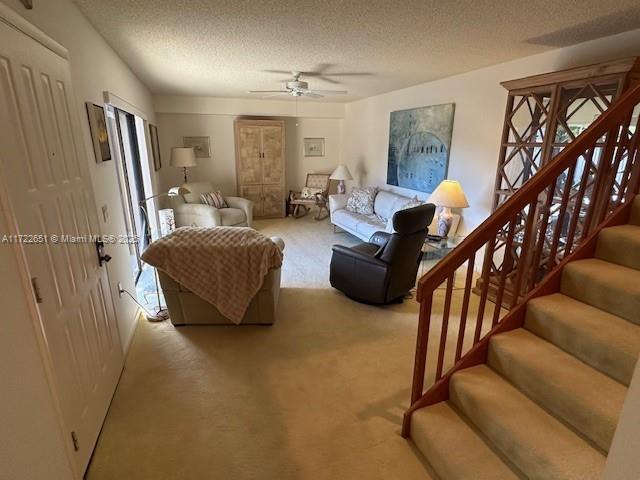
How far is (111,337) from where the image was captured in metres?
2.14

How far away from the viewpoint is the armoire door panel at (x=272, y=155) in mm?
6551

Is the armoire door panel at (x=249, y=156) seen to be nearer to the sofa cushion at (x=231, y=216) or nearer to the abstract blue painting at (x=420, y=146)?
the sofa cushion at (x=231, y=216)

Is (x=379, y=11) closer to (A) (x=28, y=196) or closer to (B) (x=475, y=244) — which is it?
(B) (x=475, y=244)

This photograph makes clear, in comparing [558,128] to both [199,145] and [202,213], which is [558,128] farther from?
[199,145]

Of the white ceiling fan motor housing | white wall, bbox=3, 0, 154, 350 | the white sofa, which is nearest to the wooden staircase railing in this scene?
white wall, bbox=3, 0, 154, 350

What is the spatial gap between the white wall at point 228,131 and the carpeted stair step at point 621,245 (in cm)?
596

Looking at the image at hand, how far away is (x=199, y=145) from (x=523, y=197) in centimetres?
607

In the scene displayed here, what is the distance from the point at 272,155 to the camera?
263 inches

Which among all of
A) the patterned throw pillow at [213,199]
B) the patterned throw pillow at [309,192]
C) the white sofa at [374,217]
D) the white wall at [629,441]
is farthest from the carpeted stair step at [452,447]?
the patterned throw pillow at [309,192]

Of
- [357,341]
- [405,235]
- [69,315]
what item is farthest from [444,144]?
[69,315]

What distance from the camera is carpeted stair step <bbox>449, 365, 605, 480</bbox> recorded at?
4.17 ft

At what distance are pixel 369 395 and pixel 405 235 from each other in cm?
136

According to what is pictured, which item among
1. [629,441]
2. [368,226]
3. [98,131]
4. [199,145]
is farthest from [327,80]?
[629,441]

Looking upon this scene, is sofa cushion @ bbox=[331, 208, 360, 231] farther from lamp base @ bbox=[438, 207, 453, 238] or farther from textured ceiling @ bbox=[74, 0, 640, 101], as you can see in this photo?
textured ceiling @ bbox=[74, 0, 640, 101]
